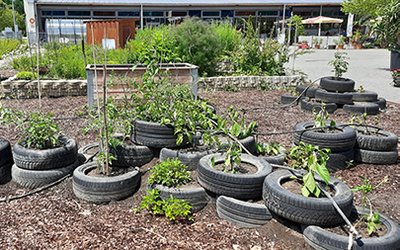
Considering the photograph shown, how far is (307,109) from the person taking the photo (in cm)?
798

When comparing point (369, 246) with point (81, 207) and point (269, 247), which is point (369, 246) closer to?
point (269, 247)

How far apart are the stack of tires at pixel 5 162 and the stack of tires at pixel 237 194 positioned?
236 centimetres

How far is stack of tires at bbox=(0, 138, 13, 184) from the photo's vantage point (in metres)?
4.32

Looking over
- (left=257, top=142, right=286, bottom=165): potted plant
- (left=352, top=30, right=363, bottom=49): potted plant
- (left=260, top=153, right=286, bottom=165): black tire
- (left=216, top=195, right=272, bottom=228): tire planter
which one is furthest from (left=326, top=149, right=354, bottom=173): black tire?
(left=352, top=30, right=363, bottom=49): potted plant

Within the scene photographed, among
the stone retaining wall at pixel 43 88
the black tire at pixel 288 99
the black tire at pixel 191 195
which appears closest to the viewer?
the black tire at pixel 191 195

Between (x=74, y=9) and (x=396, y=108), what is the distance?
30324 mm

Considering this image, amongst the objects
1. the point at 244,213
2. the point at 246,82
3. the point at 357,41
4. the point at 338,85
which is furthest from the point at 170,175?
the point at 357,41

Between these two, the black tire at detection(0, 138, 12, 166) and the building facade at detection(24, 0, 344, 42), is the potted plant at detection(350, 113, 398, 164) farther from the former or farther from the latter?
the building facade at detection(24, 0, 344, 42)

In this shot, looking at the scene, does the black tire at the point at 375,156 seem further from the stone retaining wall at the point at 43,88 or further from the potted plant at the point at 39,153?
the stone retaining wall at the point at 43,88

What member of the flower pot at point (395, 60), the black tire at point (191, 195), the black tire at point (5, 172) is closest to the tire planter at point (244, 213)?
the black tire at point (191, 195)

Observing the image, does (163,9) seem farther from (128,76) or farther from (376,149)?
(376,149)

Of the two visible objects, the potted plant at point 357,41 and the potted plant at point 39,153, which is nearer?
the potted plant at point 39,153

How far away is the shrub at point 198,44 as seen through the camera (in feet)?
35.1

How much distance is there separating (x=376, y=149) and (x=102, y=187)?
363 cm
